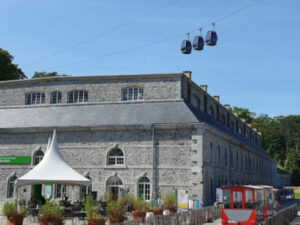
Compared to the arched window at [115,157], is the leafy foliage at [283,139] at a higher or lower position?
higher

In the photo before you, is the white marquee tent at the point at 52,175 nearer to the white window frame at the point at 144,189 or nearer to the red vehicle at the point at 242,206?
the white window frame at the point at 144,189

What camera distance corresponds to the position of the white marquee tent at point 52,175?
1947 centimetres

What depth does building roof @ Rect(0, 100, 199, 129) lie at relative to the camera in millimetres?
26561

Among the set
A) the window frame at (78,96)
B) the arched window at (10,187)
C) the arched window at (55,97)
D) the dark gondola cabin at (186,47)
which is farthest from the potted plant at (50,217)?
the arched window at (55,97)

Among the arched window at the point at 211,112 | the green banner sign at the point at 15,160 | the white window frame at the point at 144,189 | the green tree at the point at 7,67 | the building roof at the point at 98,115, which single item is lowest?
the white window frame at the point at 144,189

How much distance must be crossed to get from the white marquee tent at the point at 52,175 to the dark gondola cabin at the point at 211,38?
869 centimetres

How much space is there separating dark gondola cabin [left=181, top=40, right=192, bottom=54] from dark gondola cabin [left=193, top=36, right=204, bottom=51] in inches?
26.3

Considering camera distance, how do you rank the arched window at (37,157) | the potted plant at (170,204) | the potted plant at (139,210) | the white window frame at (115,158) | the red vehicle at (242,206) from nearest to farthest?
1. the red vehicle at (242,206)
2. the potted plant at (139,210)
3. the potted plant at (170,204)
4. the white window frame at (115,158)
5. the arched window at (37,157)

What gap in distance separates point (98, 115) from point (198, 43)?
11.7m

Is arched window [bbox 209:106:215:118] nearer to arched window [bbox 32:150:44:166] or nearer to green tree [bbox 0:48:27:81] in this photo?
arched window [bbox 32:150:44:166]

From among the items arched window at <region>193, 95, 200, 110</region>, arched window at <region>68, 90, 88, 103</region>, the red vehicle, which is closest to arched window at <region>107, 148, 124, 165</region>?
arched window at <region>68, 90, 88, 103</region>

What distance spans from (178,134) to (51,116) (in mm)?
9412

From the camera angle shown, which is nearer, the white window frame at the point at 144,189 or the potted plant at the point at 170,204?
the potted plant at the point at 170,204

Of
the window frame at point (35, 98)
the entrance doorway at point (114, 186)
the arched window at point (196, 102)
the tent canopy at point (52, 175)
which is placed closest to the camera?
the tent canopy at point (52, 175)
